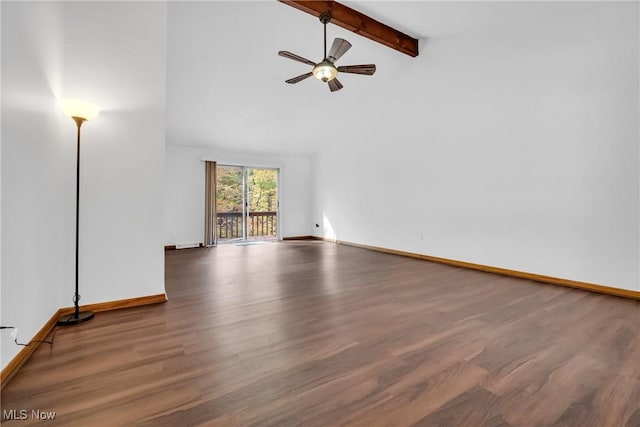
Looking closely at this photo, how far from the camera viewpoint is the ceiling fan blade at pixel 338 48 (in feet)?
9.82

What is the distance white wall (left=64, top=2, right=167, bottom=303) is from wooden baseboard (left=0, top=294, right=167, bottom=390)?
0.17 ft

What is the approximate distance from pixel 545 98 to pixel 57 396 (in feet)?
16.9

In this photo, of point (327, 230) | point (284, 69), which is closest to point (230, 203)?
point (327, 230)

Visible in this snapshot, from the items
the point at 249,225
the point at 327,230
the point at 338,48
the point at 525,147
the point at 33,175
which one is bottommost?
the point at 327,230

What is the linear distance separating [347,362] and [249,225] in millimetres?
6422

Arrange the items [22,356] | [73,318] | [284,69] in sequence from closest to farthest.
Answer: [22,356], [73,318], [284,69]

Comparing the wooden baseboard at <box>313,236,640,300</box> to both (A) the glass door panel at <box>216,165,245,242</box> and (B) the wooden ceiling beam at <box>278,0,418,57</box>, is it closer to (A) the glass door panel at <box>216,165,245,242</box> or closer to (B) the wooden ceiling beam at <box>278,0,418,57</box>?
(B) the wooden ceiling beam at <box>278,0,418,57</box>

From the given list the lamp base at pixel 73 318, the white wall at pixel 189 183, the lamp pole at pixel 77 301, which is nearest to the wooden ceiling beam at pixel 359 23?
the lamp pole at pixel 77 301

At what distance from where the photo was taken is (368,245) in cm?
619

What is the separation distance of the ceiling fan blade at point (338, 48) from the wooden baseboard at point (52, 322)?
3191 mm

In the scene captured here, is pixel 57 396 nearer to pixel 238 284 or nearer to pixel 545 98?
pixel 238 284

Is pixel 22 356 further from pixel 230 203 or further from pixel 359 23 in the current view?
pixel 230 203

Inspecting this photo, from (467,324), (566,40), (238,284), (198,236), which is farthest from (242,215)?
(566,40)

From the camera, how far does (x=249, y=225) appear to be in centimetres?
767
